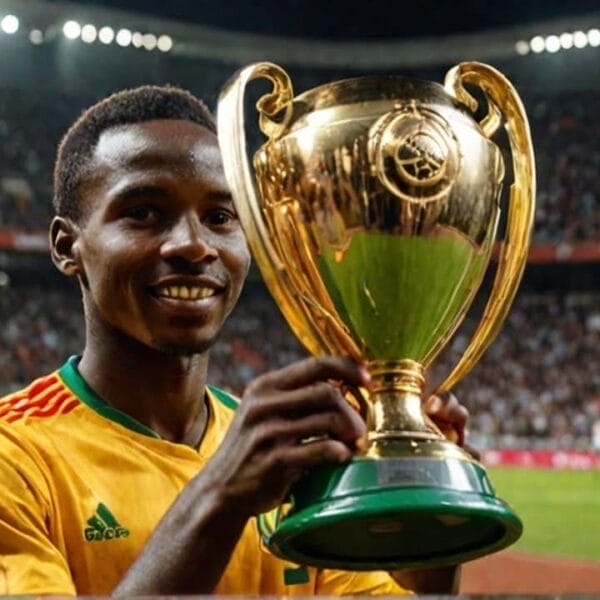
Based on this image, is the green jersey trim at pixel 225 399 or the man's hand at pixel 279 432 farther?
the green jersey trim at pixel 225 399

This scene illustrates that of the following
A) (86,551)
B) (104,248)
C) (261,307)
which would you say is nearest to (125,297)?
(104,248)

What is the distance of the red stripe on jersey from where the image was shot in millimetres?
1276

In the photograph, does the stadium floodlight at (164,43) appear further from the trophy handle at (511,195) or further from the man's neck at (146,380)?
A: the trophy handle at (511,195)

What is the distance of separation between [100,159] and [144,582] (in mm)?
497

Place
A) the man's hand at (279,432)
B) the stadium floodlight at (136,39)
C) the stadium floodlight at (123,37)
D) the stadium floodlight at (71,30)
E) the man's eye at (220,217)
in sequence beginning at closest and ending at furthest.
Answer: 1. the man's hand at (279,432)
2. the man's eye at (220,217)
3. the stadium floodlight at (71,30)
4. the stadium floodlight at (123,37)
5. the stadium floodlight at (136,39)

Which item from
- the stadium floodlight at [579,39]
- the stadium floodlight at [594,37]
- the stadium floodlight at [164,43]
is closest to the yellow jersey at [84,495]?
the stadium floodlight at [164,43]

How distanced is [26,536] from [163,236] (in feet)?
1.13

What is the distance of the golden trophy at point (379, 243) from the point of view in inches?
39.7

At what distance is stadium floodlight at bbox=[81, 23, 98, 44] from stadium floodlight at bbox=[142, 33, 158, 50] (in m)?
0.66

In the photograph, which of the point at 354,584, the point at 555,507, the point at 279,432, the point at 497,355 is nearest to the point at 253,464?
the point at 279,432

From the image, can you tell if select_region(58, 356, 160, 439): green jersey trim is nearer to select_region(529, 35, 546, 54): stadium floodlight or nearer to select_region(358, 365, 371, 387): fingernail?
select_region(358, 365, 371, 387): fingernail

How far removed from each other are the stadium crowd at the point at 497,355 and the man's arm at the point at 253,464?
1034 centimetres

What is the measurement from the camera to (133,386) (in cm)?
132

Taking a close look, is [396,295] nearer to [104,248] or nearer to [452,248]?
[452,248]
